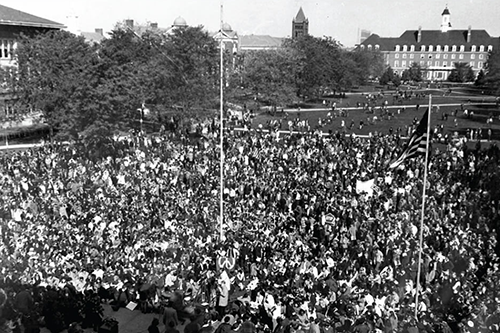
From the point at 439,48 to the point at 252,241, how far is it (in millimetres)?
107062

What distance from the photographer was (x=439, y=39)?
112 m

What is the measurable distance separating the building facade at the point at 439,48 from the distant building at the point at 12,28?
74.0 metres

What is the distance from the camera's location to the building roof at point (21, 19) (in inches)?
1693

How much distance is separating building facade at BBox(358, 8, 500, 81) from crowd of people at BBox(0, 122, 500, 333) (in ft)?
290

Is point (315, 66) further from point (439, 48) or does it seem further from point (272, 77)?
→ point (439, 48)

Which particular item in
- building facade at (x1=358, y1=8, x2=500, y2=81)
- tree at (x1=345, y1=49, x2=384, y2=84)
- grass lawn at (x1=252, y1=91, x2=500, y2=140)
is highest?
building facade at (x1=358, y1=8, x2=500, y2=81)

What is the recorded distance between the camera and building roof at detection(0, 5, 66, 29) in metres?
43.0

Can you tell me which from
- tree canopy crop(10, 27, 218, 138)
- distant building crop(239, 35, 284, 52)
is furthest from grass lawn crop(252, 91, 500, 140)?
distant building crop(239, 35, 284, 52)

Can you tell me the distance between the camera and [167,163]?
25000mm

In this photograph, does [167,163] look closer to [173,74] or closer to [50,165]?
[50,165]

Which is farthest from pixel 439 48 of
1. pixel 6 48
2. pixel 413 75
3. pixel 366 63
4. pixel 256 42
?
pixel 6 48

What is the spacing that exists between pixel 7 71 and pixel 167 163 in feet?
64.0

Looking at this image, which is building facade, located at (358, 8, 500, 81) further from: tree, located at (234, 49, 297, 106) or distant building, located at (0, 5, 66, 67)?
distant building, located at (0, 5, 66, 67)

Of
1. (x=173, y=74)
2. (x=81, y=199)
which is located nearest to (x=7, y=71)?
(x=173, y=74)
